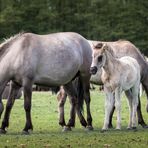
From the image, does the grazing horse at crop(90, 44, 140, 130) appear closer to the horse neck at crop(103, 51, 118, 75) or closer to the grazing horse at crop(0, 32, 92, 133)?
the horse neck at crop(103, 51, 118, 75)

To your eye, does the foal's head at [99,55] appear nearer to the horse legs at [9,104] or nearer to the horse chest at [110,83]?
the horse chest at [110,83]

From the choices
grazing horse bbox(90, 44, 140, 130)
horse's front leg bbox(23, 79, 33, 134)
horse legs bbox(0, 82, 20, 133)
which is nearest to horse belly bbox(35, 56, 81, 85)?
horse's front leg bbox(23, 79, 33, 134)

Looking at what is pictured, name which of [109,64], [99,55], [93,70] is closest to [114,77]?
[109,64]

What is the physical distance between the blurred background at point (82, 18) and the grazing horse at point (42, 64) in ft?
147

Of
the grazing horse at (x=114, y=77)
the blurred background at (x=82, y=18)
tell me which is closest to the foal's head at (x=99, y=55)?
the grazing horse at (x=114, y=77)

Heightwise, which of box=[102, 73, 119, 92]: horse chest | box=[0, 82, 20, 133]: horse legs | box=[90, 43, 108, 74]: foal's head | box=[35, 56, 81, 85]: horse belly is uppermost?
box=[90, 43, 108, 74]: foal's head

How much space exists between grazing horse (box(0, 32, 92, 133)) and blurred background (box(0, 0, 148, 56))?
1760 inches

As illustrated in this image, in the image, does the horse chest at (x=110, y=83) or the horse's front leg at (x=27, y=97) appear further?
the horse chest at (x=110, y=83)

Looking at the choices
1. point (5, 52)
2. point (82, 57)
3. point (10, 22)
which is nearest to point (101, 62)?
point (82, 57)

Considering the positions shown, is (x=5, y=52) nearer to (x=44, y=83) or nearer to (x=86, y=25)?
(x=44, y=83)

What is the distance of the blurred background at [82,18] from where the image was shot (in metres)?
60.7

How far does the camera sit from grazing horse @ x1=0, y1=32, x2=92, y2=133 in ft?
45.0

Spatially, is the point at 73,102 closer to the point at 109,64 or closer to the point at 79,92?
the point at 79,92

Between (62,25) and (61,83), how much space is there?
4734cm
